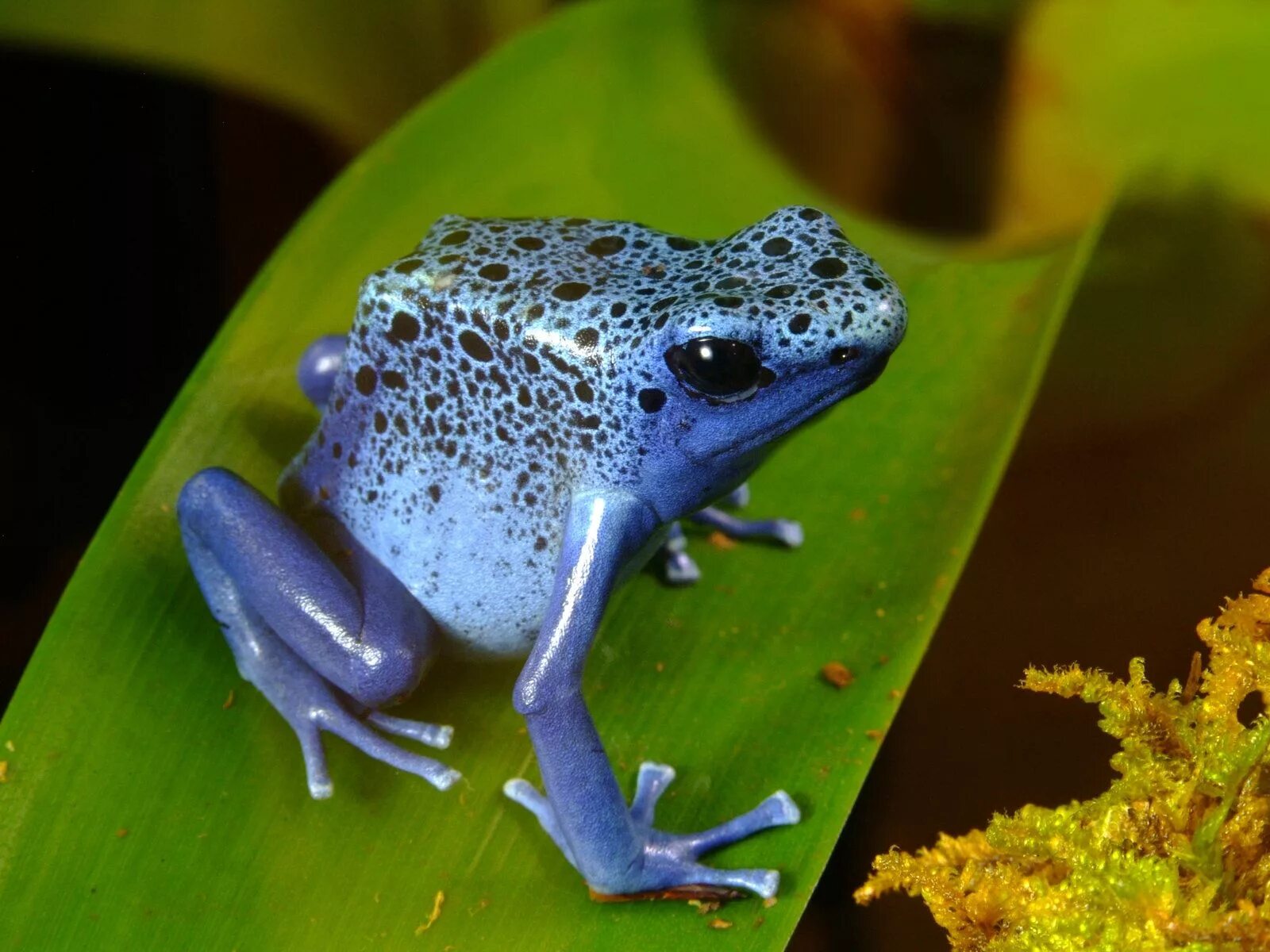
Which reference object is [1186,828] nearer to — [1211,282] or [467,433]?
[467,433]

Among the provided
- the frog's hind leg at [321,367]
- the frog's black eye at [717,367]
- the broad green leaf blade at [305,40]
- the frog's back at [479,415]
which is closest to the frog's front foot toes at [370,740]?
the frog's back at [479,415]

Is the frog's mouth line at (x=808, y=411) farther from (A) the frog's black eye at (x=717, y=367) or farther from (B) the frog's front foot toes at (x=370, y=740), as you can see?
(B) the frog's front foot toes at (x=370, y=740)

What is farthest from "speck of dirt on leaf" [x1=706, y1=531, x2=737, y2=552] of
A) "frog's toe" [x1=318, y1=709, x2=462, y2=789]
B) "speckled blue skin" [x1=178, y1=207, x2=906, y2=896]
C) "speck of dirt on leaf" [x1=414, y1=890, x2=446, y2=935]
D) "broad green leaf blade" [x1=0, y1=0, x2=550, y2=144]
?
"broad green leaf blade" [x1=0, y1=0, x2=550, y2=144]

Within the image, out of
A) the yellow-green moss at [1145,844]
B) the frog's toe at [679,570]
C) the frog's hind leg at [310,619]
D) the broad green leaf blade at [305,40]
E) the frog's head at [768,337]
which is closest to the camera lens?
the yellow-green moss at [1145,844]

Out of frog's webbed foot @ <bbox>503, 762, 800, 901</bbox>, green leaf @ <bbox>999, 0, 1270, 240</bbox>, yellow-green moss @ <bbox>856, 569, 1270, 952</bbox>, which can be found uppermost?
green leaf @ <bbox>999, 0, 1270, 240</bbox>

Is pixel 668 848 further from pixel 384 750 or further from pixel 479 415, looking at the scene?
pixel 479 415

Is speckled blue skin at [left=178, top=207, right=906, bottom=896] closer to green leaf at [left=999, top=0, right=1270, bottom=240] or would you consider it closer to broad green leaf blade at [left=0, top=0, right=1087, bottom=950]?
broad green leaf blade at [left=0, top=0, right=1087, bottom=950]

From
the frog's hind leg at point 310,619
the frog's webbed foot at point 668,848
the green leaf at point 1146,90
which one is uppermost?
the green leaf at point 1146,90
